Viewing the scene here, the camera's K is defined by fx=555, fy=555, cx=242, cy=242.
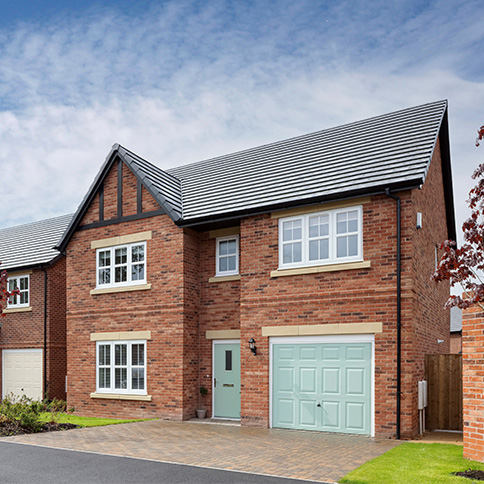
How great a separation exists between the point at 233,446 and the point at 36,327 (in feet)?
44.1

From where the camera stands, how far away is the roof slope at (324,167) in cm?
1420

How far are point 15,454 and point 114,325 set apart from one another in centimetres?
738

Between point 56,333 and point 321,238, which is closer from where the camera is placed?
point 321,238

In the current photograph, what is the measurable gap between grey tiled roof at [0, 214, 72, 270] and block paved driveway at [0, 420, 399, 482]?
10.4 m

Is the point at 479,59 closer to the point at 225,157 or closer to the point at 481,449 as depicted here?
the point at 481,449

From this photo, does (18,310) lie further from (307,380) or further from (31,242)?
(307,380)

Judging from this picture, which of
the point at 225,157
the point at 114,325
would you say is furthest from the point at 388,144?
the point at 114,325

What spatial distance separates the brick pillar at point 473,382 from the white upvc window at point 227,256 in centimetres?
826

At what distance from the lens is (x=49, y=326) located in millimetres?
22188

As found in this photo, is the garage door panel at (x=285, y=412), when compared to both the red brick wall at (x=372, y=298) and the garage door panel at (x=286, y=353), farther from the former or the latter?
the garage door panel at (x=286, y=353)

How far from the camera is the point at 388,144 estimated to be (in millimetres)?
15430

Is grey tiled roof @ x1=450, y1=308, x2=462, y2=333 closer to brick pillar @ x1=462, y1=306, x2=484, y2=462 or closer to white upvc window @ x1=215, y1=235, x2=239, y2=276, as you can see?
white upvc window @ x1=215, y1=235, x2=239, y2=276

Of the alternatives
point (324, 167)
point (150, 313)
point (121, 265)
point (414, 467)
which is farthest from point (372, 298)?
point (121, 265)

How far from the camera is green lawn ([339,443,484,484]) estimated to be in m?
8.66
